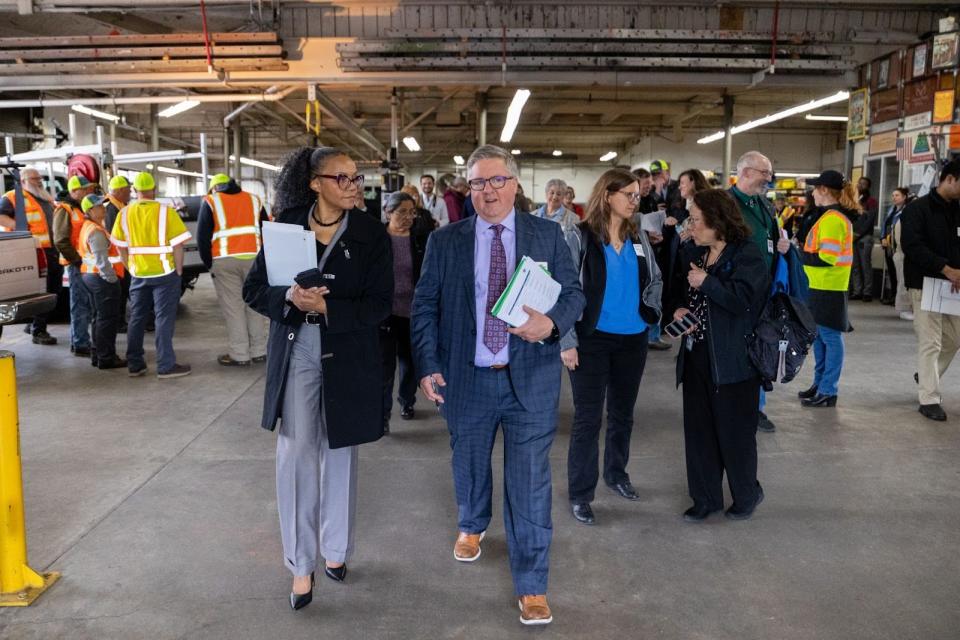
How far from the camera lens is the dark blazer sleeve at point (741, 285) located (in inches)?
126

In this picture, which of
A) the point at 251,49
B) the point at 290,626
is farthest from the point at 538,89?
the point at 290,626

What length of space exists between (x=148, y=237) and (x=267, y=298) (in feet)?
13.7

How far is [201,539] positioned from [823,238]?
4.37 meters

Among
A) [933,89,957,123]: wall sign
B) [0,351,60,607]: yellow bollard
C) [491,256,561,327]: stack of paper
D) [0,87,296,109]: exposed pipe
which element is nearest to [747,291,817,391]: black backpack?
[491,256,561,327]: stack of paper

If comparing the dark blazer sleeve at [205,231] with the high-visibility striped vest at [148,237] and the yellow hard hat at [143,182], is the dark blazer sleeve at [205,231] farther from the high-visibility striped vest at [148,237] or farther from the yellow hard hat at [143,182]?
the yellow hard hat at [143,182]

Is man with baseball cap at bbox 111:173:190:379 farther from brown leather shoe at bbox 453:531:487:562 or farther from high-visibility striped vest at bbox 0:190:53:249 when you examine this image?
brown leather shoe at bbox 453:531:487:562

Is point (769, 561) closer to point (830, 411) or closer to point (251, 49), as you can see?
point (830, 411)

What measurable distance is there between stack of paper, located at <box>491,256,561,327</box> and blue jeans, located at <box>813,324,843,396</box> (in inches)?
146

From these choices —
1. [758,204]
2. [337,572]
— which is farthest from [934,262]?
[337,572]

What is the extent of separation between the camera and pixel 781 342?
3.34 metres

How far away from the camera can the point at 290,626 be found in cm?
254

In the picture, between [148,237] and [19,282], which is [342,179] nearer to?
[19,282]

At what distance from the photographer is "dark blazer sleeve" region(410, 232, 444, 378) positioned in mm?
2648

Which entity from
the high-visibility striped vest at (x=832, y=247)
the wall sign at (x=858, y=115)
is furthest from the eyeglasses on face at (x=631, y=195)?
the wall sign at (x=858, y=115)
